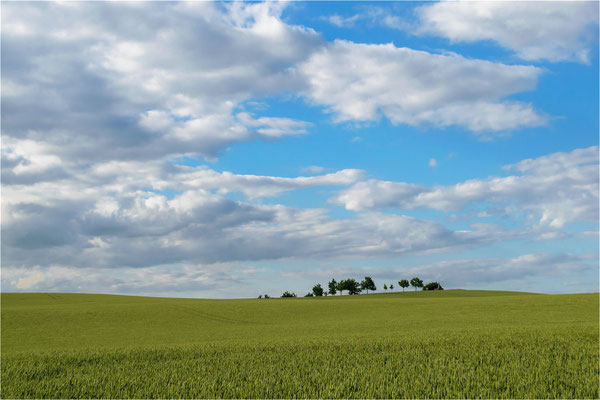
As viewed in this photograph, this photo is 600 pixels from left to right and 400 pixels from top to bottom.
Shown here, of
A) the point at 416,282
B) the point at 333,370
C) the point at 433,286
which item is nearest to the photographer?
the point at 333,370

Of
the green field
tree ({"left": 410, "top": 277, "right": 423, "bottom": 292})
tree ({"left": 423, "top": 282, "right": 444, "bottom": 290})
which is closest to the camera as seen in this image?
the green field

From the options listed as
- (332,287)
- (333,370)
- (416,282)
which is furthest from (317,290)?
(333,370)

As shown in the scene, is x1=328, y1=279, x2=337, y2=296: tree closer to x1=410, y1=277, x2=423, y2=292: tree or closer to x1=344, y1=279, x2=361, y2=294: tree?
x1=344, y1=279, x2=361, y2=294: tree

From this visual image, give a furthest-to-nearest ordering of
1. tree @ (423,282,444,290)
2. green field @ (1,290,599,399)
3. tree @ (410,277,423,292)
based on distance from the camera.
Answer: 1. tree @ (410,277,423,292)
2. tree @ (423,282,444,290)
3. green field @ (1,290,599,399)

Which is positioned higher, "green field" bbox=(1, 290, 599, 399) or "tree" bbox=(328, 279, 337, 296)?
"green field" bbox=(1, 290, 599, 399)

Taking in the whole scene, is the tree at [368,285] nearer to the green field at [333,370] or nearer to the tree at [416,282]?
the tree at [416,282]

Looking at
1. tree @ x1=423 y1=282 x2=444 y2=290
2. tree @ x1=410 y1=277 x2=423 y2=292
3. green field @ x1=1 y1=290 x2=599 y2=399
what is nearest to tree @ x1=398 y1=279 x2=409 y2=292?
tree @ x1=410 y1=277 x2=423 y2=292

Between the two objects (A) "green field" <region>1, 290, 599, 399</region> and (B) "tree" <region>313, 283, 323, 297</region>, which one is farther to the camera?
(B) "tree" <region>313, 283, 323, 297</region>

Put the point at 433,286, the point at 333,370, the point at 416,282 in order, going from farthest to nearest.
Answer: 1. the point at 416,282
2. the point at 433,286
3. the point at 333,370

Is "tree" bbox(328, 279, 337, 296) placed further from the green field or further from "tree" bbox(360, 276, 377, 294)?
the green field

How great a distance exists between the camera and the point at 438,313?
3912 cm

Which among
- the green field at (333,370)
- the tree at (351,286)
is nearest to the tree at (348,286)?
the tree at (351,286)

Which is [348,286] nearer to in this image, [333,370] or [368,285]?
[368,285]

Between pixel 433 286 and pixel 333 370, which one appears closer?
pixel 333 370
